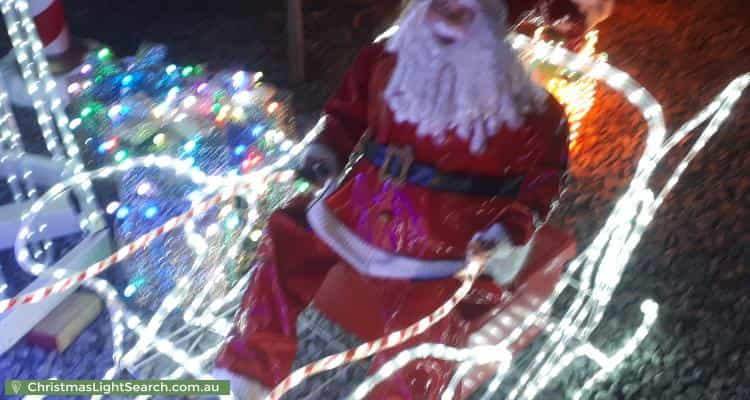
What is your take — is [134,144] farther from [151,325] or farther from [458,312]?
[458,312]

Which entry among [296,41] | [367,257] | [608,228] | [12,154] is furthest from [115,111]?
[608,228]

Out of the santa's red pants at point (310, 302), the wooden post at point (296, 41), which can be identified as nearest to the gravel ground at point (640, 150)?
the wooden post at point (296, 41)

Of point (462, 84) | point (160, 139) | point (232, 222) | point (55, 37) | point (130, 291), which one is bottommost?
point (130, 291)

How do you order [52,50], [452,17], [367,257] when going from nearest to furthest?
[452,17], [367,257], [52,50]

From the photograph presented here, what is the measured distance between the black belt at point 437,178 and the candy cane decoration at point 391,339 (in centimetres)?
10

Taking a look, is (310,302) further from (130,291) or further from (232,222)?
(130,291)

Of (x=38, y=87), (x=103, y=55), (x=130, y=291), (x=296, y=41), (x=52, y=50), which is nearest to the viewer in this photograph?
(x=38, y=87)

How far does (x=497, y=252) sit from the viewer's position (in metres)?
0.99

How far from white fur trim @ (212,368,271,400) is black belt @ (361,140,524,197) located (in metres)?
0.32

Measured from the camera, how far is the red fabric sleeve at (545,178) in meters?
1.01

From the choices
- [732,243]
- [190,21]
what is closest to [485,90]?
[732,243]

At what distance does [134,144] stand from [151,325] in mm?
424

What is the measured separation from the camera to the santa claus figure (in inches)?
38.3

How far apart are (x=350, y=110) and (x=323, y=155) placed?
79 millimetres
